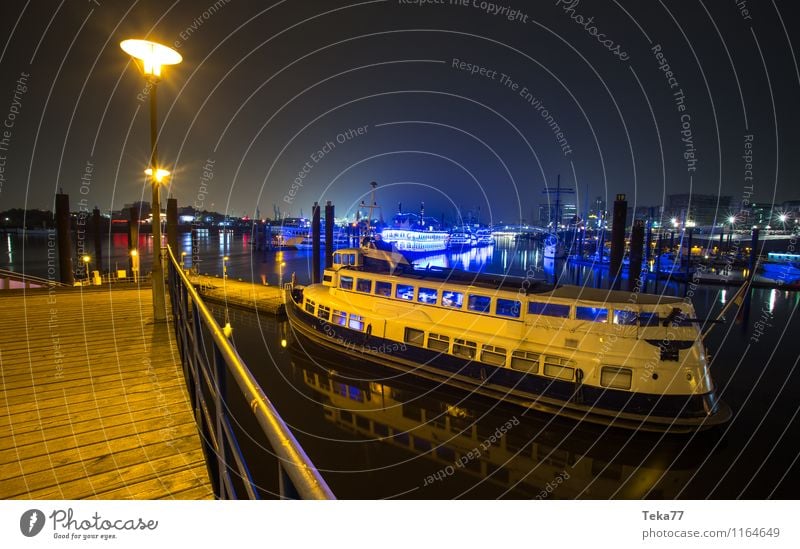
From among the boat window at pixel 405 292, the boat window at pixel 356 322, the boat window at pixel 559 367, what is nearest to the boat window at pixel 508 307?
the boat window at pixel 559 367

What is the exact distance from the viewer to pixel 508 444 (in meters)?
11.6

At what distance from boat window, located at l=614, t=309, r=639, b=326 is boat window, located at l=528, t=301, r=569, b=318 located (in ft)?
4.34

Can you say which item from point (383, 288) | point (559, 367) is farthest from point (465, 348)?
point (383, 288)

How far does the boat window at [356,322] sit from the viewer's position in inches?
647

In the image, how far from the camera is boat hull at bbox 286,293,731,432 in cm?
1105

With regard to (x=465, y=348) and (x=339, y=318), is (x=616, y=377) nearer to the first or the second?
(x=465, y=348)

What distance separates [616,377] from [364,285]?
9781mm

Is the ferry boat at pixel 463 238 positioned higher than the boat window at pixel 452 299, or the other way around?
the ferry boat at pixel 463 238

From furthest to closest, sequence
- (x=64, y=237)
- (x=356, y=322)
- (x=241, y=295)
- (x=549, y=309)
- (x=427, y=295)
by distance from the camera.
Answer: (x=241, y=295), (x=64, y=237), (x=356, y=322), (x=427, y=295), (x=549, y=309)

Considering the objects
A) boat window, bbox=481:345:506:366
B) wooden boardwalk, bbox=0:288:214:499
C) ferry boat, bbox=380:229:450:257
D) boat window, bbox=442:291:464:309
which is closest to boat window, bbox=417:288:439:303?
boat window, bbox=442:291:464:309

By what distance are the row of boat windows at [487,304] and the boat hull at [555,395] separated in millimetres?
1829

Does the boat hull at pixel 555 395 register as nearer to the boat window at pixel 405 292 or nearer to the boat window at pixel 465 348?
→ the boat window at pixel 465 348
